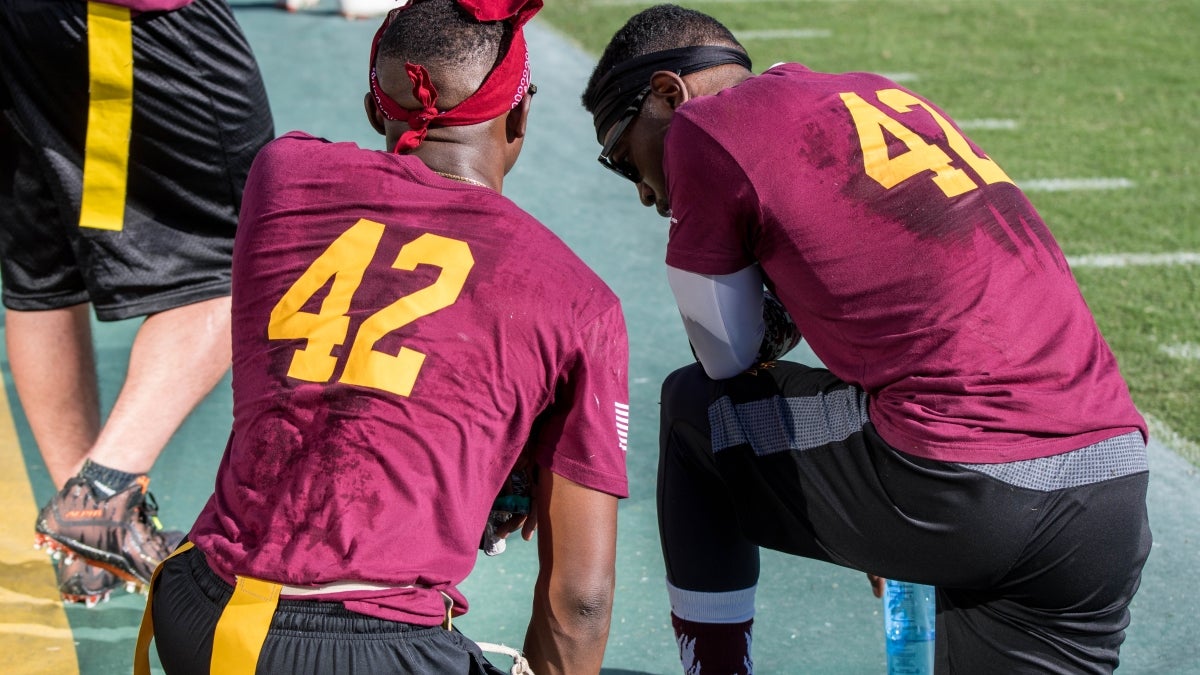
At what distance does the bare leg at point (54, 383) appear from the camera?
11.8ft

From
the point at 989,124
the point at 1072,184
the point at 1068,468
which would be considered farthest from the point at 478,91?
the point at 989,124

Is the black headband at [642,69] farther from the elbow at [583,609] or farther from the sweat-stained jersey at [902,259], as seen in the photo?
the elbow at [583,609]

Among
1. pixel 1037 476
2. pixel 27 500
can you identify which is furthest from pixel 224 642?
pixel 27 500

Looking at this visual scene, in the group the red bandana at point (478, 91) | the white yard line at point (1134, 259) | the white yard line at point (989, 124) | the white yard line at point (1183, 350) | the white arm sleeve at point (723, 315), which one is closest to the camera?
the red bandana at point (478, 91)

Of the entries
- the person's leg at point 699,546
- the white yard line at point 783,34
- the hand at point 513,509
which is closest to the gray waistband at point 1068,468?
the person's leg at point 699,546

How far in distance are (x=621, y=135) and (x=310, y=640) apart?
1.33m

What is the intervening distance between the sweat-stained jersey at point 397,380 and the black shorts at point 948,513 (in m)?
0.49

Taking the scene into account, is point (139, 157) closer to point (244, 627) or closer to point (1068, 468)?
point (244, 627)

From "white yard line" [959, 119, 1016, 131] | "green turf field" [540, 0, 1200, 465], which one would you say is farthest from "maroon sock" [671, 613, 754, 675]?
"white yard line" [959, 119, 1016, 131]

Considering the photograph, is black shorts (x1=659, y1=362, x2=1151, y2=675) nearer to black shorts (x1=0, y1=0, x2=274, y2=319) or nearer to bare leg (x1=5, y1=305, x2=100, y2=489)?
black shorts (x1=0, y1=0, x2=274, y2=319)

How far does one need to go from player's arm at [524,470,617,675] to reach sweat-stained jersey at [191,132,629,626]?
1.8 inches

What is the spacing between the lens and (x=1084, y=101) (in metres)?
8.66

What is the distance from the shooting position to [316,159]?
2.18 metres

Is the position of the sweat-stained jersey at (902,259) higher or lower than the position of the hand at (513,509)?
higher
